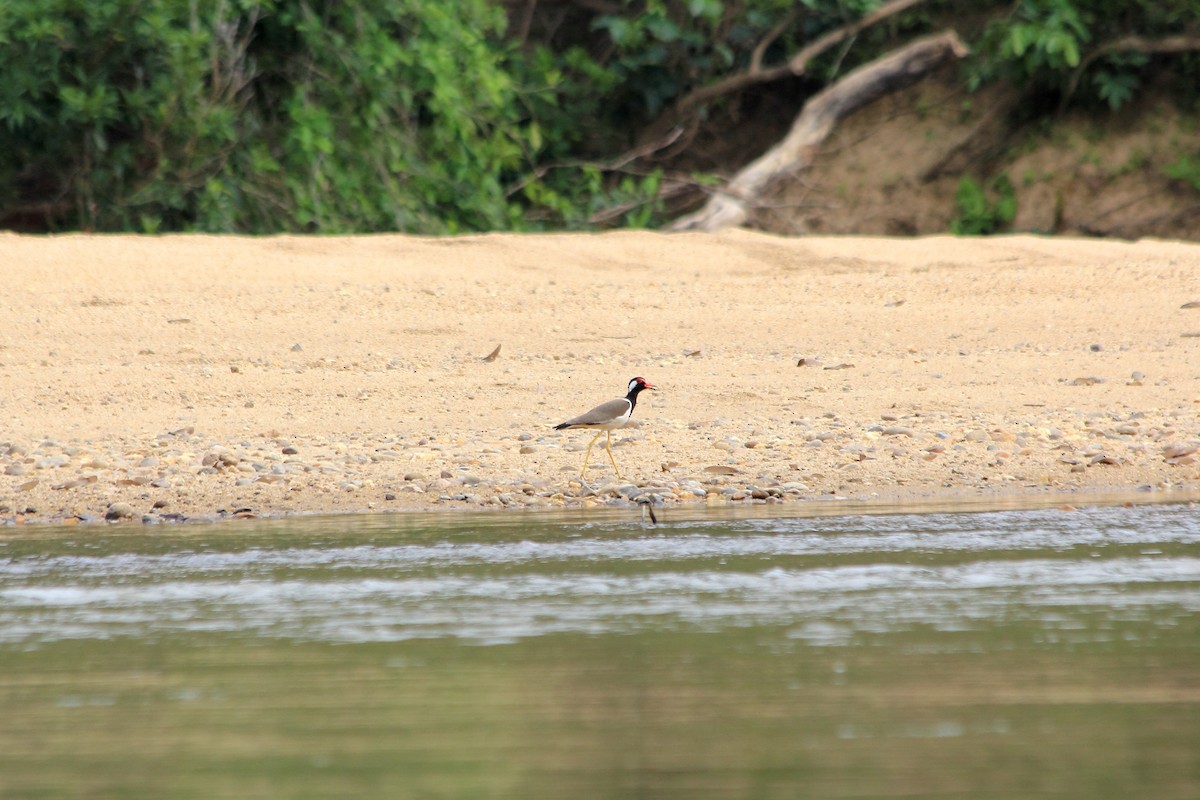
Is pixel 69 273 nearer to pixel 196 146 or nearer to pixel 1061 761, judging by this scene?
pixel 196 146

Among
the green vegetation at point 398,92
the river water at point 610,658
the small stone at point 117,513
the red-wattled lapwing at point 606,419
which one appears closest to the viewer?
the river water at point 610,658

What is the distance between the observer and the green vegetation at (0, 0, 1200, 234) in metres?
12.7

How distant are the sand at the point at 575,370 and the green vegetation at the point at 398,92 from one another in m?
1.67

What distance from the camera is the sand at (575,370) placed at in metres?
7.25

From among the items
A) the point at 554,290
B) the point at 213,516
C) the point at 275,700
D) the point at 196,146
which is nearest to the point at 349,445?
the point at 213,516

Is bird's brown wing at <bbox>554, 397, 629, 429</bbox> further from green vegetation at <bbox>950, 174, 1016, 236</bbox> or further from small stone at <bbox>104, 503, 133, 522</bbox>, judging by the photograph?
green vegetation at <bbox>950, 174, 1016, 236</bbox>

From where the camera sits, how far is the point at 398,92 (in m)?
13.6

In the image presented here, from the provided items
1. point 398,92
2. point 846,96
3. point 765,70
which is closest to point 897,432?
point 398,92

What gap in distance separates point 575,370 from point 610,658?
5.27 metres

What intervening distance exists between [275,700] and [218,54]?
9.98 meters

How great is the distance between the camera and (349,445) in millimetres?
7863

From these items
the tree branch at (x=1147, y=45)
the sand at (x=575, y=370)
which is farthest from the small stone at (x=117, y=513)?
the tree branch at (x=1147, y=45)

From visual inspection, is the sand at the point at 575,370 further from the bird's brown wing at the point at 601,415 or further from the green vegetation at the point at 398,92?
the green vegetation at the point at 398,92

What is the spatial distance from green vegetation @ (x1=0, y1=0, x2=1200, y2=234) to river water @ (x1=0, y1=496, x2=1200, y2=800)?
23.2 ft
